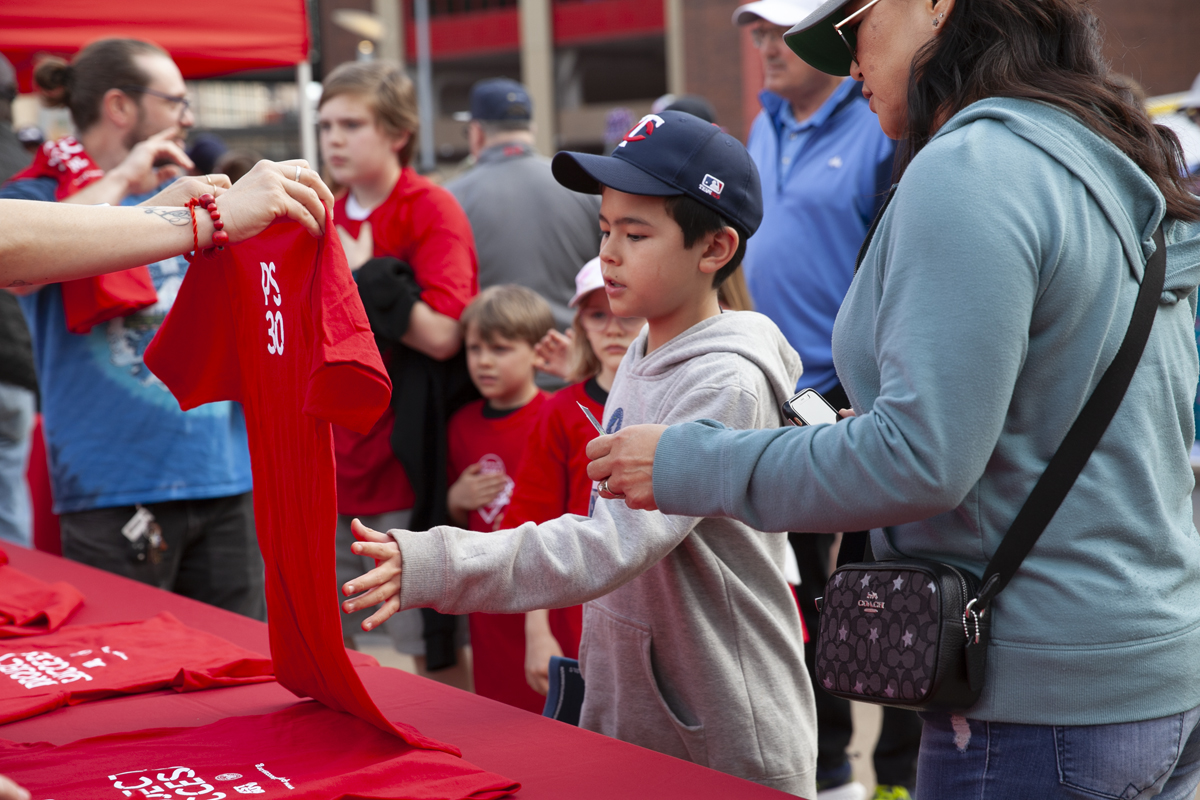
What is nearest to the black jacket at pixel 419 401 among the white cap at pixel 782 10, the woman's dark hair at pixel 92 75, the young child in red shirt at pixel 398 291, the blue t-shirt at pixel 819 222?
the young child in red shirt at pixel 398 291

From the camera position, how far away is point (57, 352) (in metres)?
2.75

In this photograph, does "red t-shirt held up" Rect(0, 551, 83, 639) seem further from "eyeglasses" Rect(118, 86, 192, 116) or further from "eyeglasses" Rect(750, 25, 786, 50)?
"eyeglasses" Rect(750, 25, 786, 50)

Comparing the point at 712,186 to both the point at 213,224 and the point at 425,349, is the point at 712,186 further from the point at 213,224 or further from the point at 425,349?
the point at 425,349

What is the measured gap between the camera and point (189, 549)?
284cm

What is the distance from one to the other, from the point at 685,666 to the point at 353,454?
178cm

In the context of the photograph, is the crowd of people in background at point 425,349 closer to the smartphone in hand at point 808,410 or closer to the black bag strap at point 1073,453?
the smartphone in hand at point 808,410

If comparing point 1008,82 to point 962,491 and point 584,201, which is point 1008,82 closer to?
point 962,491

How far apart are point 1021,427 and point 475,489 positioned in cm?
225

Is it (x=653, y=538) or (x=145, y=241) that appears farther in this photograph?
(x=653, y=538)

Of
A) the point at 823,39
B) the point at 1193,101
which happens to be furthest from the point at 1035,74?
the point at 1193,101

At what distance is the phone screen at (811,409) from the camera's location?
4.72 ft

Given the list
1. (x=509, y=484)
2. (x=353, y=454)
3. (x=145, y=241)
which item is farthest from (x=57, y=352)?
(x=145, y=241)

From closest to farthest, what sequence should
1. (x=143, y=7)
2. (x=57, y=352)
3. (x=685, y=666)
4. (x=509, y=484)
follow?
(x=685, y=666) < (x=57, y=352) < (x=509, y=484) < (x=143, y=7)

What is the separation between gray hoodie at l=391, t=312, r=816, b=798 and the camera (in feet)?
5.52
